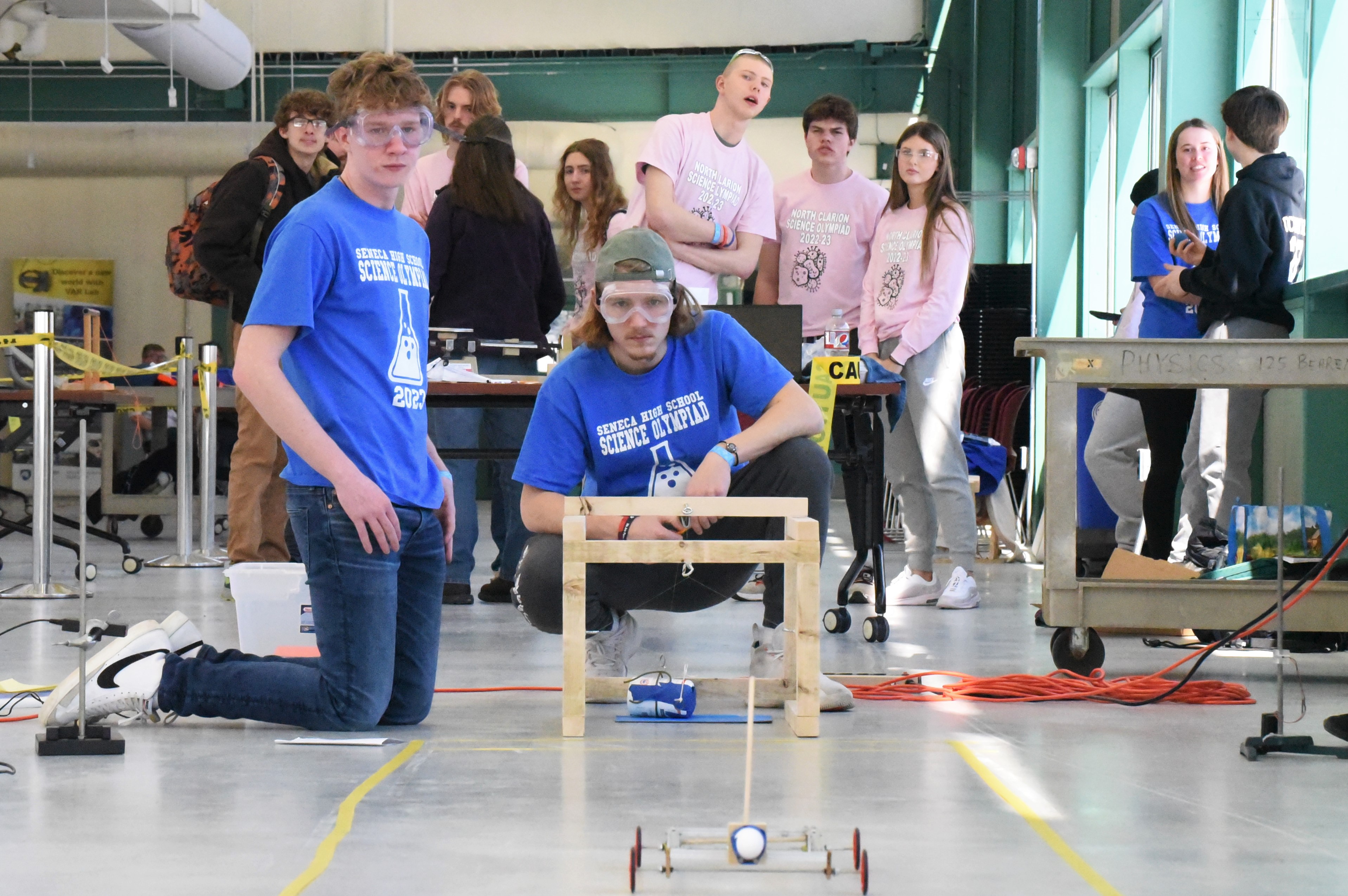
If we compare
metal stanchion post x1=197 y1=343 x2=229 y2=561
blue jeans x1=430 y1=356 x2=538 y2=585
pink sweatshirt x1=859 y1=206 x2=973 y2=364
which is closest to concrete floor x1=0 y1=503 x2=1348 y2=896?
blue jeans x1=430 y1=356 x2=538 y2=585

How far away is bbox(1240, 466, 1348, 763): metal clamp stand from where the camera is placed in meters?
2.38

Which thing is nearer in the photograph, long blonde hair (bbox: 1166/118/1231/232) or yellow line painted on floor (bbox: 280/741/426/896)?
yellow line painted on floor (bbox: 280/741/426/896)

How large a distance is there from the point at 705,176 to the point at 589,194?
0.92 metres

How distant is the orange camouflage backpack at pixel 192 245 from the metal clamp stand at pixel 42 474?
502 mm

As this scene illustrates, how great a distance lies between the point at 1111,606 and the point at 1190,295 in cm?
153

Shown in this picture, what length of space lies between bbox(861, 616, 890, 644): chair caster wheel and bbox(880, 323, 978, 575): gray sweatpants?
878mm

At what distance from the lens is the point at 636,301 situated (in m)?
2.75

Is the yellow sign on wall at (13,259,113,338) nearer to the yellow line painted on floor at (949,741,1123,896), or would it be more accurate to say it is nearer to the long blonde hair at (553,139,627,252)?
the long blonde hair at (553,139,627,252)

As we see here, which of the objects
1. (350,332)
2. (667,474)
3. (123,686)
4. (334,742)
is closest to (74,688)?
(123,686)

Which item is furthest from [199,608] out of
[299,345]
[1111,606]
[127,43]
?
[127,43]

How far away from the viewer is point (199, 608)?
458 centimetres

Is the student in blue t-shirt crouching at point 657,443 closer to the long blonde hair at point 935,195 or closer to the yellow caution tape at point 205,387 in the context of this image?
the long blonde hair at point 935,195

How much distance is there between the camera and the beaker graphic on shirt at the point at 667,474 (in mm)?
2910

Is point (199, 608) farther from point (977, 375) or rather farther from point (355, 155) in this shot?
point (977, 375)
